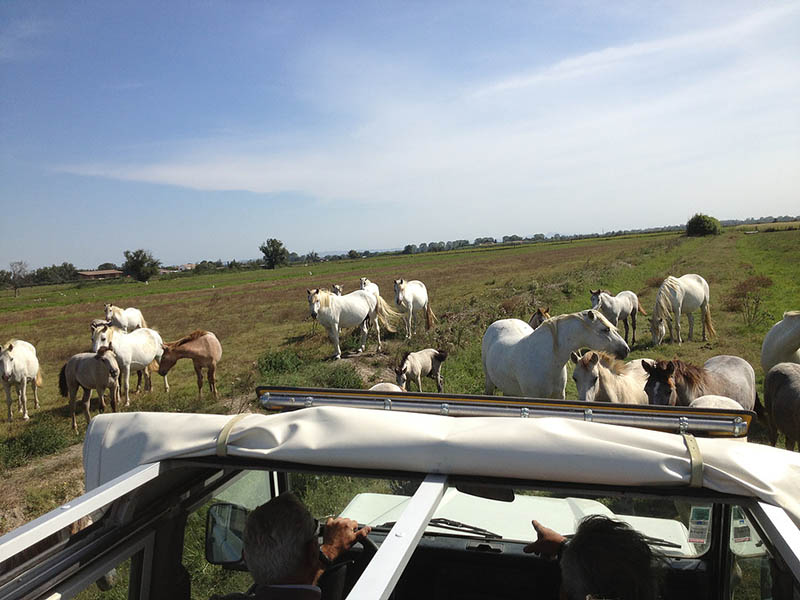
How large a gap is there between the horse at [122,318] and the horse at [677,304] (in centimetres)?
1508

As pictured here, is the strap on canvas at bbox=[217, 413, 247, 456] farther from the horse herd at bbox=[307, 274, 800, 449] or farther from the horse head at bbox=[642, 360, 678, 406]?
the horse head at bbox=[642, 360, 678, 406]

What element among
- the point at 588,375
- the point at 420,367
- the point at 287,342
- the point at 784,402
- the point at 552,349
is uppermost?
the point at 552,349

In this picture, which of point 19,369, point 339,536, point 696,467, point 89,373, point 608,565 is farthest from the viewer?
point 19,369

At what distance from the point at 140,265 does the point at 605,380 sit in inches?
2898

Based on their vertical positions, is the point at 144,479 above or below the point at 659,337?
above

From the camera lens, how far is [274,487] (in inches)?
109

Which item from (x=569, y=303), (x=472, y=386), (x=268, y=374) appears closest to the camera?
(x=472, y=386)

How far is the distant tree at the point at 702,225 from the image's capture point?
3191 inches

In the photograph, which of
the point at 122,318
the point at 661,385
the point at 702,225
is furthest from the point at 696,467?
the point at 702,225

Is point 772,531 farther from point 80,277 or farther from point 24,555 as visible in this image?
point 80,277

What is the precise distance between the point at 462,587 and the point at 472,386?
724cm

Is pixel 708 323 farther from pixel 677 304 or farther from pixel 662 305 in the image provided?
pixel 662 305

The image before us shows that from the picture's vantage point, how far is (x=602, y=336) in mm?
6332

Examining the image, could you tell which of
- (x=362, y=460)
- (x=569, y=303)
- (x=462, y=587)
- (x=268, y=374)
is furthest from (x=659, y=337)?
(x=362, y=460)
